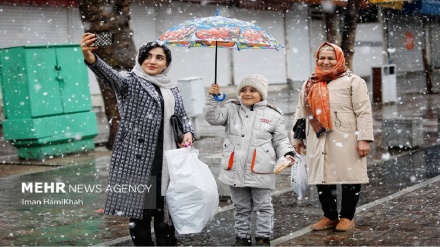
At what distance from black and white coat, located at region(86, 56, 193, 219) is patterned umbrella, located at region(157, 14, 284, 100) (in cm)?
84

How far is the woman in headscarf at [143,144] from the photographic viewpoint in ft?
17.7

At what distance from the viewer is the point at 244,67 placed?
3031cm

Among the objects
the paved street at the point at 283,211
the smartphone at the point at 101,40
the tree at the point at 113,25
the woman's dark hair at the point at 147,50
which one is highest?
the tree at the point at 113,25

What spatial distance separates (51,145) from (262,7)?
1919 centimetres

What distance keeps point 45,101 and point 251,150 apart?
6631 millimetres

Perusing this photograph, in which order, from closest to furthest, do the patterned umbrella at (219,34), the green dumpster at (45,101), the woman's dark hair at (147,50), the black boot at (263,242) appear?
the woman's dark hair at (147,50), the patterned umbrella at (219,34), the black boot at (263,242), the green dumpster at (45,101)

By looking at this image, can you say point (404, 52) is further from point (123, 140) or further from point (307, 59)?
point (123, 140)

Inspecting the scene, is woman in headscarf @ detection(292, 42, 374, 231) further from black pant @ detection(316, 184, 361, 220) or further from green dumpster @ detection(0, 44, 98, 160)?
green dumpster @ detection(0, 44, 98, 160)

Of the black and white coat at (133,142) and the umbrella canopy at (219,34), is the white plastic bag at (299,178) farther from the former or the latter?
the black and white coat at (133,142)

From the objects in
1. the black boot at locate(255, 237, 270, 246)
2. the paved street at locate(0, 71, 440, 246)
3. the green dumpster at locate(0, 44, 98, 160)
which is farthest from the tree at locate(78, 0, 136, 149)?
the black boot at locate(255, 237, 270, 246)

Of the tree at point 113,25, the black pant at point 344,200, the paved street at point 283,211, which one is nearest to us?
the paved street at point 283,211

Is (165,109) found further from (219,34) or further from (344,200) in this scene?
(344,200)

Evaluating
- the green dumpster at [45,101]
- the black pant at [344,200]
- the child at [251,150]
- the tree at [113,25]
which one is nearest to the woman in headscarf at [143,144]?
the child at [251,150]

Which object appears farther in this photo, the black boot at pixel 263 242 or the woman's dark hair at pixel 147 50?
the black boot at pixel 263 242
